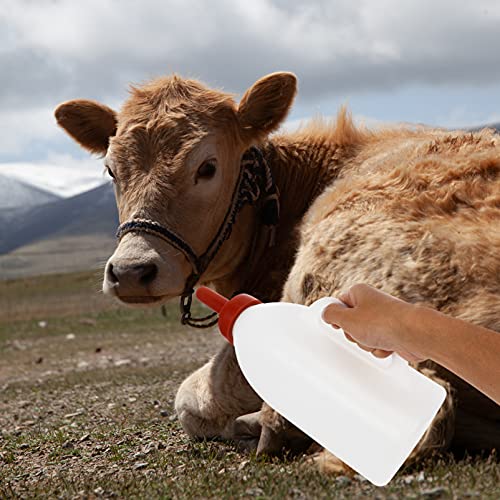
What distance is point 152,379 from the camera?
13.1 meters

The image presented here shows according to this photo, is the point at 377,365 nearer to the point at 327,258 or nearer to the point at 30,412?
the point at 327,258

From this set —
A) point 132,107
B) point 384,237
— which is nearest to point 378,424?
point 384,237

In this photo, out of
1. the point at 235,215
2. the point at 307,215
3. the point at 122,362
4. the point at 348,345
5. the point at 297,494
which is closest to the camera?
the point at 348,345

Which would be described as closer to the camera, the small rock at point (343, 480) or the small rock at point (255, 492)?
the small rock at point (255, 492)

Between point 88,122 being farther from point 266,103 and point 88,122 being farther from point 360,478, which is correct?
point 360,478

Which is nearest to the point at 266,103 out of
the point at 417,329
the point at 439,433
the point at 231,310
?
the point at 439,433

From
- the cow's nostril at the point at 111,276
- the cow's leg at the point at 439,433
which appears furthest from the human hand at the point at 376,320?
the cow's nostril at the point at 111,276

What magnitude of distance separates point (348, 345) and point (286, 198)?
13.5 feet

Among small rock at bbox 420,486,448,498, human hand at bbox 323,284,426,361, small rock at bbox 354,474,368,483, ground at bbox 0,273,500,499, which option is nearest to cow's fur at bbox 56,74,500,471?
small rock at bbox 354,474,368,483

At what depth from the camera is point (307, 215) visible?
272 inches

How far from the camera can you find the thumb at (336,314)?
3.55 meters

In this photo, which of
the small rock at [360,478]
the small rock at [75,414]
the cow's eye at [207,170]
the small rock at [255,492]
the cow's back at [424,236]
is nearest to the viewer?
the small rock at [255,492]

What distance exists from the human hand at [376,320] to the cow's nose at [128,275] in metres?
2.68

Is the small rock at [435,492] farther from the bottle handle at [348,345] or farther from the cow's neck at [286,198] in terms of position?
the cow's neck at [286,198]
